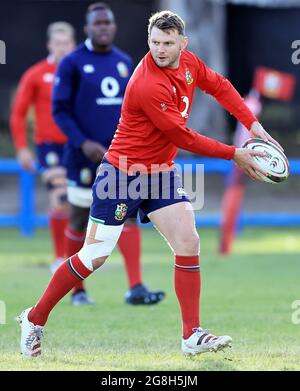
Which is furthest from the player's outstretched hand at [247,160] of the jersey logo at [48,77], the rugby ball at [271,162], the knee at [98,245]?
the jersey logo at [48,77]

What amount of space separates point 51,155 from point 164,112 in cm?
490

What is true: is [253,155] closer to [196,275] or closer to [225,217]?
[196,275]

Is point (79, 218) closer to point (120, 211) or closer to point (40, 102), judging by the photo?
point (120, 211)

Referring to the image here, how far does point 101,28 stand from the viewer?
363 inches

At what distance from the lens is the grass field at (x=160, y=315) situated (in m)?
6.79

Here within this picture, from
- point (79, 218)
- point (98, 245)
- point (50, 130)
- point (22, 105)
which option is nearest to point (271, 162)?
point (98, 245)

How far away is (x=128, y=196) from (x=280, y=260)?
5740 mm

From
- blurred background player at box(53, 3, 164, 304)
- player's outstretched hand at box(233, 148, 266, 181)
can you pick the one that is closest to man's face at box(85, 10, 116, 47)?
blurred background player at box(53, 3, 164, 304)

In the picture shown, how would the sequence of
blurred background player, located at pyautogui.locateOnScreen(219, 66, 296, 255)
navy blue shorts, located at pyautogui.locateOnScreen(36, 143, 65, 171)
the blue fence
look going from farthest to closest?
the blue fence → blurred background player, located at pyautogui.locateOnScreen(219, 66, 296, 255) → navy blue shorts, located at pyautogui.locateOnScreen(36, 143, 65, 171)

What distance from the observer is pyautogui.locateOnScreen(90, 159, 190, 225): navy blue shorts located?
23.4 ft

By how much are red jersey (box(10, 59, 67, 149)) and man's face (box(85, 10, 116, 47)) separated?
2.43m

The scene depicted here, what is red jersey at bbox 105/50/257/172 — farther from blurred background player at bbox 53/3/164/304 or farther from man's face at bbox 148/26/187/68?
blurred background player at bbox 53/3/164/304

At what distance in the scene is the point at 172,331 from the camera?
Answer: 803 centimetres
